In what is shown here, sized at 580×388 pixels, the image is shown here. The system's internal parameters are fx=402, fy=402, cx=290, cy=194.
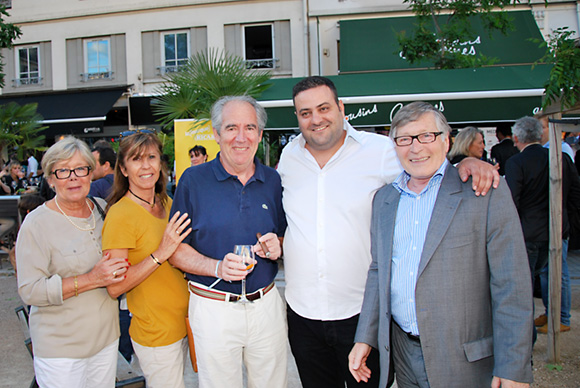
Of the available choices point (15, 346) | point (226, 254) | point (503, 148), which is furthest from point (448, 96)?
point (15, 346)

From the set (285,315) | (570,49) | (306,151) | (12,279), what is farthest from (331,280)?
(12,279)

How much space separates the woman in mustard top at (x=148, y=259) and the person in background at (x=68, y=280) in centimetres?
12

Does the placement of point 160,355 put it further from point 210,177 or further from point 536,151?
point 536,151

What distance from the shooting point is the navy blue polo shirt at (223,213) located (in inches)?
86.5

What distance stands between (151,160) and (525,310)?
6.72 feet

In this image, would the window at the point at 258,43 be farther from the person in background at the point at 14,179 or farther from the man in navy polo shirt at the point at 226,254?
the man in navy polo shirt at the point at 226,254

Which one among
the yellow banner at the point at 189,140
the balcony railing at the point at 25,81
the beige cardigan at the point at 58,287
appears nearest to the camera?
the beige cardigan at the point at 58,287

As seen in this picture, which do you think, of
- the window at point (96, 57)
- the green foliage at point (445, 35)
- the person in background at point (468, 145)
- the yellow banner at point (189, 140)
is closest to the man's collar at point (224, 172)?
the person in background at point (468, 145)

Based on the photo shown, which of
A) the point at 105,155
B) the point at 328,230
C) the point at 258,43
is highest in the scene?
the point at 258,43

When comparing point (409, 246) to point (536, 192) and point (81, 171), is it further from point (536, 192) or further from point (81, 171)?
point (536, 192)

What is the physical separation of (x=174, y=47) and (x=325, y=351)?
44.9 feet

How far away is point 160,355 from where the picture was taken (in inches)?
90.0

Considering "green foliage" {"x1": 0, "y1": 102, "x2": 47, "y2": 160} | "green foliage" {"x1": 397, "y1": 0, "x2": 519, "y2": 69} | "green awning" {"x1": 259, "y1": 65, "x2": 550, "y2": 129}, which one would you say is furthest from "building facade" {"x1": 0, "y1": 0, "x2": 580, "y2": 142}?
"green awning" {"x1": 259, "y1": 65, "x2": 550, "y2": 129}

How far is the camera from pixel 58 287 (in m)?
2.04
